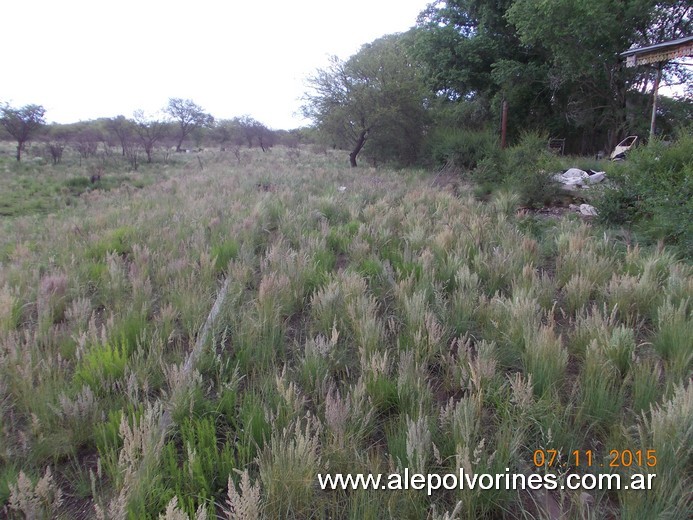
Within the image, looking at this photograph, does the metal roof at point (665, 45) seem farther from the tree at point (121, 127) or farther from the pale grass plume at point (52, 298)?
the tree at point (121, 127)

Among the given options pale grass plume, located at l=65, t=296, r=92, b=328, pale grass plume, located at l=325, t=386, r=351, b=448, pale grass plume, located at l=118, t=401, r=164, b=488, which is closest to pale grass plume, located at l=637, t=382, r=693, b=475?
pale grass plume, located at l=325, t=386, r=351, b=448

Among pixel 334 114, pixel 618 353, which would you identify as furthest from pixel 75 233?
pixel 334 114

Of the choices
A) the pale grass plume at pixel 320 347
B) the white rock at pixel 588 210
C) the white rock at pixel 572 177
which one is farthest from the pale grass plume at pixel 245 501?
the white rock at pixel 572 177

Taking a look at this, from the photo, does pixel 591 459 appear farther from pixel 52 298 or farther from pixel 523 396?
pixel 52 298

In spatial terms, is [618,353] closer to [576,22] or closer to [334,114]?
[576,22]

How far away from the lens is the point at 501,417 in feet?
7.24

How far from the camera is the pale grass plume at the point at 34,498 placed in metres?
1.60

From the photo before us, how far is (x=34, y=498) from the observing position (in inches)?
66.8

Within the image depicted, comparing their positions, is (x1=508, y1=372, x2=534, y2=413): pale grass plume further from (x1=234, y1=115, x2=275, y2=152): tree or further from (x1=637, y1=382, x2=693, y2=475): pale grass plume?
(x1=234, y1=115, x2=275, y2=152): tree

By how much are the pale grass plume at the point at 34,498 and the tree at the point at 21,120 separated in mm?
30386

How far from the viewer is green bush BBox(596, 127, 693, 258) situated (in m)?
5.42

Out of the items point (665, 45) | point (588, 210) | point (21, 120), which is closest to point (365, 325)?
point (588, 210)

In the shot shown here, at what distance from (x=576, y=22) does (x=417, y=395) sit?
17.2 metres

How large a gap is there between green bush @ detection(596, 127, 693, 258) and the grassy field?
794 millimetres
